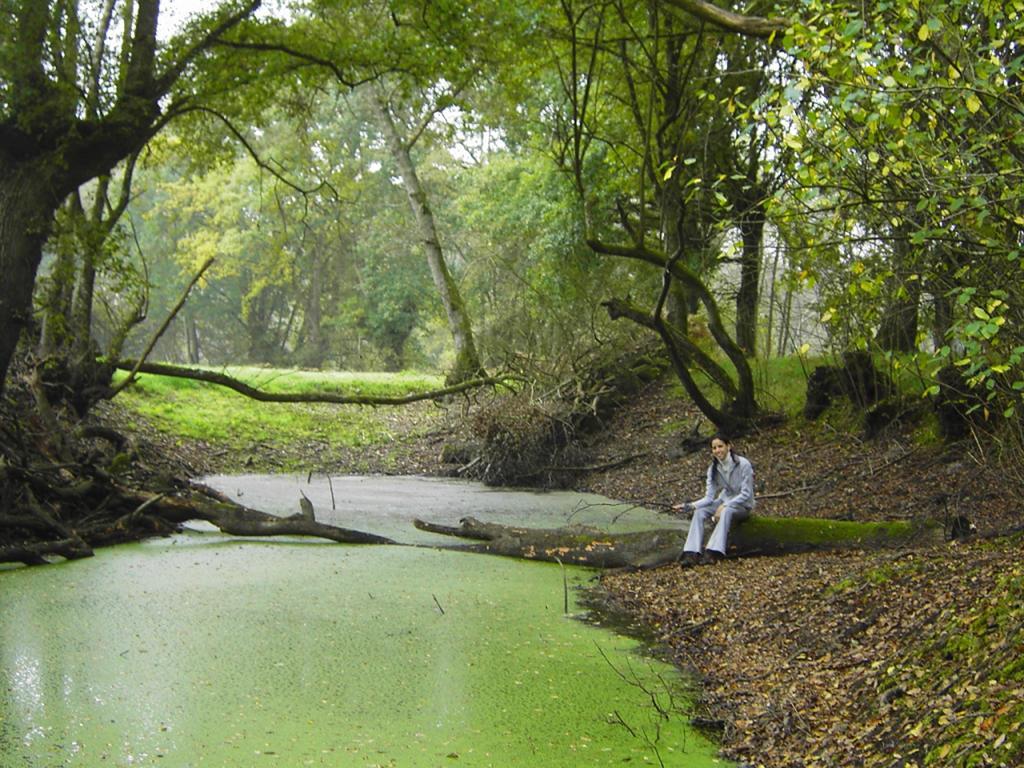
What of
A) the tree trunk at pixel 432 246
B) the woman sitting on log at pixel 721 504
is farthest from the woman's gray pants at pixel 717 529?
the tree trunk at pixel 432 246

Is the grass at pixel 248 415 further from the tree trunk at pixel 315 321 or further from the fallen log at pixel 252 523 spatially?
the tree trunk at pixel 315 321

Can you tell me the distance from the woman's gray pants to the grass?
8226mm

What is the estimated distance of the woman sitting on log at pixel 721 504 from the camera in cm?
804

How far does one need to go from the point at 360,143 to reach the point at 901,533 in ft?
108

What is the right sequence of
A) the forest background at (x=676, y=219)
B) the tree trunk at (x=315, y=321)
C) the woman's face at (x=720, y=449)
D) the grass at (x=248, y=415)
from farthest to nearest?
1. the tree trunk at (x=315, y=321)
2. the grass at (x=248, y=415)
3. the woman's face at (x=720, y=449)
4. the forest background at (x=676, y=219)

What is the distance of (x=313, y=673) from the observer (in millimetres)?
5152

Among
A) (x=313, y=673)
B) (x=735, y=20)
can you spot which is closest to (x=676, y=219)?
(x=735, y=20)

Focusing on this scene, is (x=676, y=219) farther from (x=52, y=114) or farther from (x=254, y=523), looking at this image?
(x=52, y=114)

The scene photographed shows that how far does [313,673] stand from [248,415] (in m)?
13.4

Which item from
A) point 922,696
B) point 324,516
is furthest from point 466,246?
point 922,696

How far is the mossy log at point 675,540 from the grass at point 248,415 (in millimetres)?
6955

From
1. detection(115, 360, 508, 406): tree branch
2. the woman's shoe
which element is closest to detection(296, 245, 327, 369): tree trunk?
detection(115, 360, 508, 406): tree branch

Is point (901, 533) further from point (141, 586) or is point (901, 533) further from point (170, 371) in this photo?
point (170, 371)

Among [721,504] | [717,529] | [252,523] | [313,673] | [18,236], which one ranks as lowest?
[313,673]
